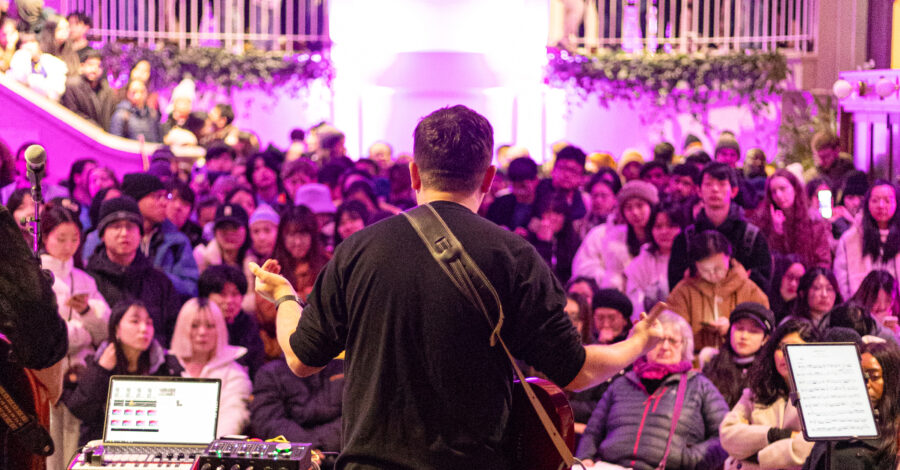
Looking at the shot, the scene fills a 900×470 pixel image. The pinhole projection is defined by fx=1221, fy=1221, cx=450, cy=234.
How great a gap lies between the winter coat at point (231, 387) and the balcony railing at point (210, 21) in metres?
10.6

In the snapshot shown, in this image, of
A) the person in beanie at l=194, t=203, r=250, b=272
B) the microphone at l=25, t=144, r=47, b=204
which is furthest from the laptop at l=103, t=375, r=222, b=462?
the person in beanie at l=194, t=203, r=250, b=272

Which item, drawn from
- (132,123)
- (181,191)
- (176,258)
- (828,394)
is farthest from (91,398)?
(132,123)

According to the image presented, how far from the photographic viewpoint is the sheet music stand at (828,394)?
4.12m

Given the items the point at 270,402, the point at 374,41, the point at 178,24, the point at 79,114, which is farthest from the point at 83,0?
the point at 270,402

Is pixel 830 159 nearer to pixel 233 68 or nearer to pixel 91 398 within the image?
pixel 91 398

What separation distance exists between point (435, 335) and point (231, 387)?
3433 mm

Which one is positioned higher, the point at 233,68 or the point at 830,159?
the point at 233,68

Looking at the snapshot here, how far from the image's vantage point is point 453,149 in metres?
2.78

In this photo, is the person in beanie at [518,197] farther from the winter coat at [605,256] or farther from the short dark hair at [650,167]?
the short dark hair at [650,167]

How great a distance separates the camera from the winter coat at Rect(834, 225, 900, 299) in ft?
23.3

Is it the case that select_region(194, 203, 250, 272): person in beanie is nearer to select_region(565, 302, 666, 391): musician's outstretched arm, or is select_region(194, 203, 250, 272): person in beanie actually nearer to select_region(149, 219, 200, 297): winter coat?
select_region(149, 219, 200, 297): winter coat

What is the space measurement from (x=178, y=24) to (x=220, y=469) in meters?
13.6

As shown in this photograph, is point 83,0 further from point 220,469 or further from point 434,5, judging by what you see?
point 220,469

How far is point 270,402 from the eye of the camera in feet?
19.4
